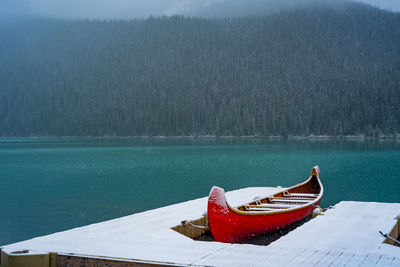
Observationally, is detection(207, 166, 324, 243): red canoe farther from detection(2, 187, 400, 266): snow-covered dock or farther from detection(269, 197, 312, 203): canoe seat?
detection(2, 187, 400, 266): snow-covered dock

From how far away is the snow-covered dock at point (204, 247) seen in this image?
237 inches

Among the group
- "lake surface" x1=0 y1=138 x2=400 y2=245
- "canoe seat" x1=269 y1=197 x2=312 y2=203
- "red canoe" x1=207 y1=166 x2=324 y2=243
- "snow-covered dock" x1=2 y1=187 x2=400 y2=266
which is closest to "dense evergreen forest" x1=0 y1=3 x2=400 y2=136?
"lake surface" x1=0 y1=138 x2=400 y2=245

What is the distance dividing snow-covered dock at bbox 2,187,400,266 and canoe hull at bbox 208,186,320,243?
838mm

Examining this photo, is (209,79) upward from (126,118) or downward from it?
upward

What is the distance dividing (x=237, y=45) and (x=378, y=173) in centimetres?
16649

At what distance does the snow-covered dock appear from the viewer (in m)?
6.02

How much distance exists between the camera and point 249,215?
344 inches

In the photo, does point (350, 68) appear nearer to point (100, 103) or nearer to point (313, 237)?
point (100, 103)

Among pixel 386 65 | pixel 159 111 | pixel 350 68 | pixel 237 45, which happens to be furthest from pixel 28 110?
pixel 386 65

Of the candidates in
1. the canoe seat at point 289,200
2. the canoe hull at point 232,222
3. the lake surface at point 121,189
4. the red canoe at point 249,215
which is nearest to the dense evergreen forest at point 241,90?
the lake surface at point 121,189

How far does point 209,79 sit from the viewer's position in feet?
574

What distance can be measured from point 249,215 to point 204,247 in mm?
2200

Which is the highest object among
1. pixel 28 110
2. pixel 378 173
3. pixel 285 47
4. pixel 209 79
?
pixel 285 47

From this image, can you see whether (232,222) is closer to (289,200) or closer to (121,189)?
(289,200)
